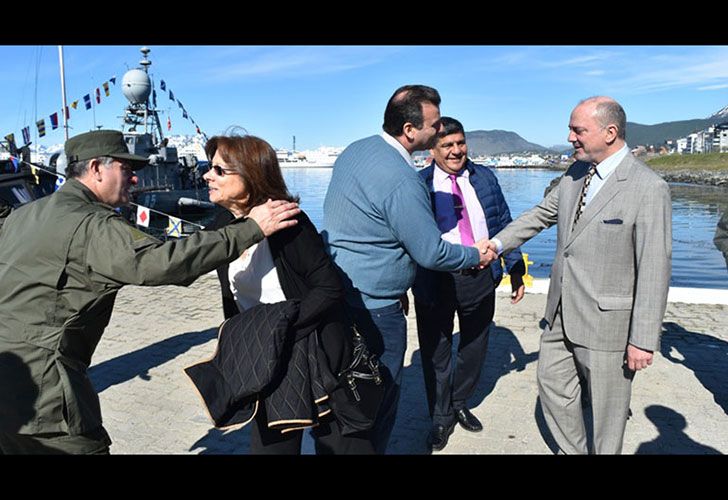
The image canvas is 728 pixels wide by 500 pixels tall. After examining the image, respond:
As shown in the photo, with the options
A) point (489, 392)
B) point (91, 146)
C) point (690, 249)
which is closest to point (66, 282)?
point (91, 146)

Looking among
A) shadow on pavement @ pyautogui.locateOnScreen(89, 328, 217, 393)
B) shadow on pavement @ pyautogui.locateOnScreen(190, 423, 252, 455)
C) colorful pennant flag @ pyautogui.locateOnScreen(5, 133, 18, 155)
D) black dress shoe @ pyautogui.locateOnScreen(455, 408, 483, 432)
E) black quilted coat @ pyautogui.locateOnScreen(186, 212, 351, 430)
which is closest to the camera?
black quilted coat @ pyautogui.locateOnScreen(186, 212, 351, 430)

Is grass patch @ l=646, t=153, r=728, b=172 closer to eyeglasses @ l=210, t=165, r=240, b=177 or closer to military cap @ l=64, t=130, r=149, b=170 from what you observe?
eyeglasses @ l=210, t=165, r=240, b=177

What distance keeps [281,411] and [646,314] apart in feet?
6.31

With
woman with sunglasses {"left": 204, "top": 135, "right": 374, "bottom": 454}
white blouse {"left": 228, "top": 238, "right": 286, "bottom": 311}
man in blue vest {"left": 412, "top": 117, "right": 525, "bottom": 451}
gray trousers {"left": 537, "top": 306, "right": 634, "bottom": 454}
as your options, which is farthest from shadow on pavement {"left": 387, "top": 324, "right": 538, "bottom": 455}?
white blouse {"left": 228, "top": 238, "right": 286, "bottom": 311}

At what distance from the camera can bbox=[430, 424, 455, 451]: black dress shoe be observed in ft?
13.5

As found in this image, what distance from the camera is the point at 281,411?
8.02 ft

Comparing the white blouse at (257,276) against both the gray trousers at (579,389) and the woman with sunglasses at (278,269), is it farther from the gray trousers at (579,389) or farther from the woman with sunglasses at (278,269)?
the gray trousers at (579,389)

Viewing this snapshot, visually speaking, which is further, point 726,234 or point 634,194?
point 726,234

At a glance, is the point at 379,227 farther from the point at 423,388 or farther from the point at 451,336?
the point at 423,388

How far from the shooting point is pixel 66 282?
89.4 inches

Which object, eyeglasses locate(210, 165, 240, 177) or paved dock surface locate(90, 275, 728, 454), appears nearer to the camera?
eyeglasses locate(210, 165, 240, 177)

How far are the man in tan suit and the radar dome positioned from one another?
4116 centimetres
